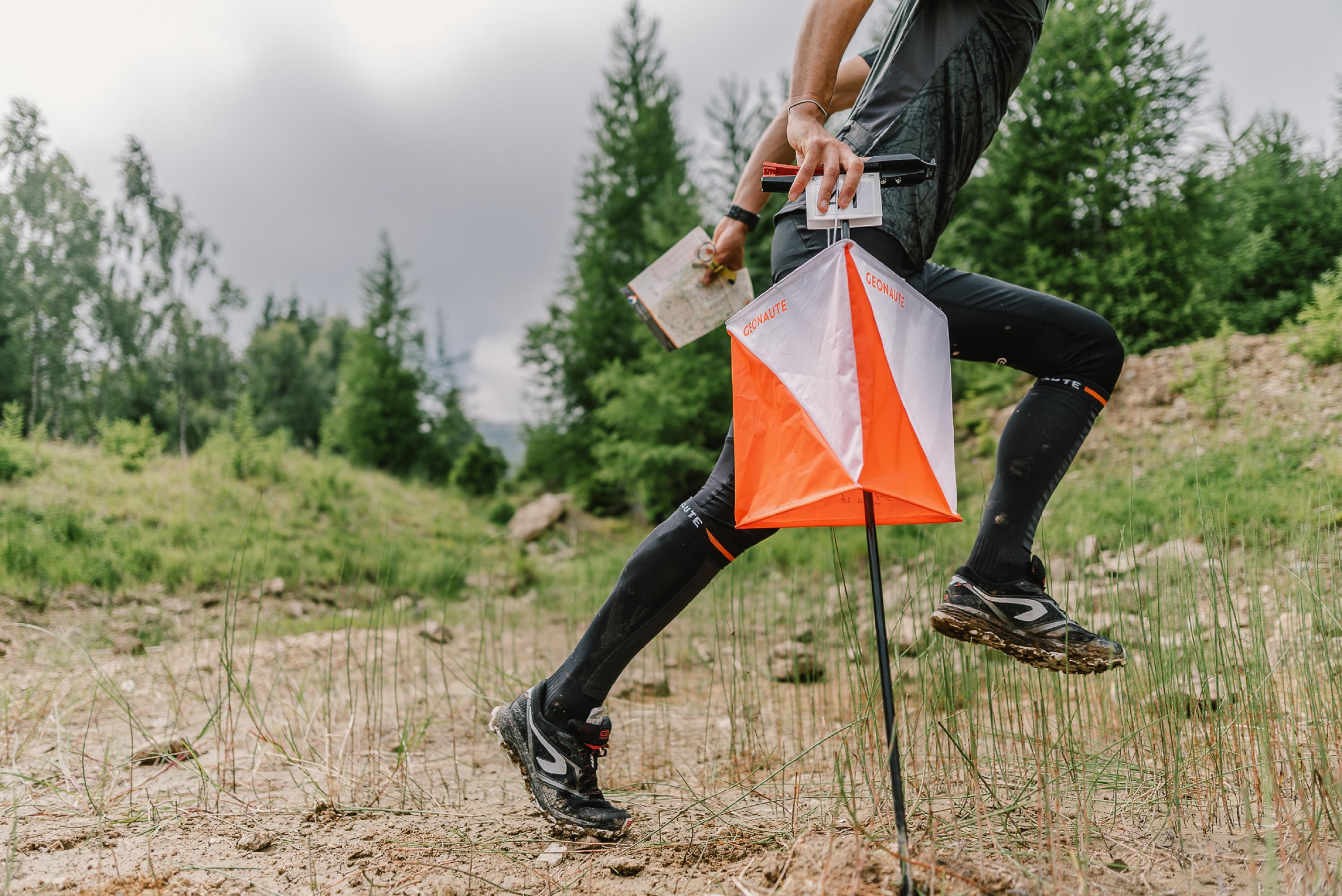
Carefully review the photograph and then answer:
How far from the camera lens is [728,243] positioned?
5.44 ft

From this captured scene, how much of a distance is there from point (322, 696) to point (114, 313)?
2157 cm

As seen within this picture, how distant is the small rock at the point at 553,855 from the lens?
1.31m

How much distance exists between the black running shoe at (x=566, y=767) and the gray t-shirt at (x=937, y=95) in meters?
1.04

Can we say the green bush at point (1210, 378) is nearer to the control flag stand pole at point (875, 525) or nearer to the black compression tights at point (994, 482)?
the black compression tights at point (994, 482)

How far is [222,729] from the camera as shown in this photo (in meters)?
2.26

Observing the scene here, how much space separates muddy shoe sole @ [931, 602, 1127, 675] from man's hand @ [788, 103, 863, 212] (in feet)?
2.45

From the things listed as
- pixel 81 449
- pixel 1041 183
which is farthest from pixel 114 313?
pixel 1041 183

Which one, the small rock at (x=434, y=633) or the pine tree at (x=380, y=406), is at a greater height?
the pine tree at (x=380, y=406)

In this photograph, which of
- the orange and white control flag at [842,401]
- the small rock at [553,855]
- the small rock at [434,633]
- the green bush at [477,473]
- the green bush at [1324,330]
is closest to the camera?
the orange and white control flag at [842,401]

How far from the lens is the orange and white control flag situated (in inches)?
41.8

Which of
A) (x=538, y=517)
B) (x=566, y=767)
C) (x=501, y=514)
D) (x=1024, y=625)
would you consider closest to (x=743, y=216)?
(x=1024, y=625)

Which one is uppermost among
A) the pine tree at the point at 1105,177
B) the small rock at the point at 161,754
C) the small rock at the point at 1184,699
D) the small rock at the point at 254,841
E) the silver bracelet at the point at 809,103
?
the pine tree at the point at 1105,177

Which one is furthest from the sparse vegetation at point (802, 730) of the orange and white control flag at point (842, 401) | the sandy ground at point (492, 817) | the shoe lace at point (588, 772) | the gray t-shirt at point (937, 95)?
the gray t-shirt at point (937, 95)

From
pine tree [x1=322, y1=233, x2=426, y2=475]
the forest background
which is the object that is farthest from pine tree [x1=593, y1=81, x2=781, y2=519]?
pine tree [x1=322, y1=233, x2=426, y2=475]
